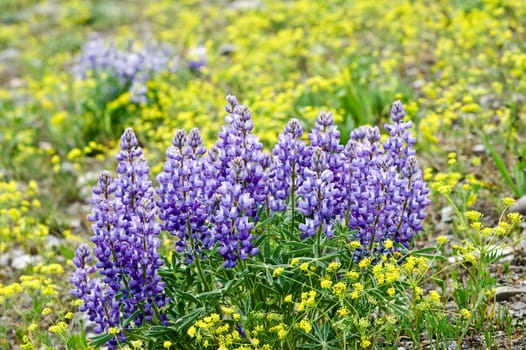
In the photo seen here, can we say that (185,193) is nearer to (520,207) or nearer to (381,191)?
(381,191)

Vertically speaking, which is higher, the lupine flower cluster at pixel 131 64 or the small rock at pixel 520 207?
the lupine flower cluster at pixel 131 64

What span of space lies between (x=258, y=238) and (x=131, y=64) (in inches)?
158

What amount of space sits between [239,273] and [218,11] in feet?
24.0

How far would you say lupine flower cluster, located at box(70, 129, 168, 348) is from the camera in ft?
9.01

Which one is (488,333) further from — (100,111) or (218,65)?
(218,65)

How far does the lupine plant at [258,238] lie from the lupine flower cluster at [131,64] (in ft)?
11.8

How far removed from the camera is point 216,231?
2732 millimetres

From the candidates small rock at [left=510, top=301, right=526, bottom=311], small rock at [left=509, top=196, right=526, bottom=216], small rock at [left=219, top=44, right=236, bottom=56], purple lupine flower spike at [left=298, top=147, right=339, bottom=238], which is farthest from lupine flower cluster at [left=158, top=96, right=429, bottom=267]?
small rock at [left=219, top=44, right=236, bottom=56]

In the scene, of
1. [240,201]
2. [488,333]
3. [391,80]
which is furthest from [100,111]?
[488,333]

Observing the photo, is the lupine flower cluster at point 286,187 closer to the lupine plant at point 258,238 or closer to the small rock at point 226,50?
the lupine plant at point 258,238

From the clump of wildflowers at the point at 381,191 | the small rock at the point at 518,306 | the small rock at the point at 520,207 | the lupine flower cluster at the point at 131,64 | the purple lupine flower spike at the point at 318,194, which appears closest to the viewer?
the purple lupine flower spike at the point at 318,194

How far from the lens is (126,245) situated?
2.78 m

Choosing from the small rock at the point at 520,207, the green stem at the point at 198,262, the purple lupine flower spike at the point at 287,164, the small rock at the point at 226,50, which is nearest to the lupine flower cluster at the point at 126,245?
the green stem at the point at 198,262

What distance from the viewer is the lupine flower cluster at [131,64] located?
6477 mm
